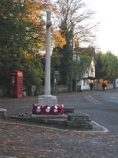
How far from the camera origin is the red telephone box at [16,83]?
3872 centimetres

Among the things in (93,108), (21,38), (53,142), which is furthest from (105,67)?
(53,142)

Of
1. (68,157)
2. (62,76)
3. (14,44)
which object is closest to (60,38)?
(14,44)

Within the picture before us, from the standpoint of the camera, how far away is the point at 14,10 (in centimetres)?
2795

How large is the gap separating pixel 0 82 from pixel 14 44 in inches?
527

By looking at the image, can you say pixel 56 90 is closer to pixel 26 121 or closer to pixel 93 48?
pixel 93 48

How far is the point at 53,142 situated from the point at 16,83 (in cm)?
2888

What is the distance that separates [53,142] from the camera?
1028 cm

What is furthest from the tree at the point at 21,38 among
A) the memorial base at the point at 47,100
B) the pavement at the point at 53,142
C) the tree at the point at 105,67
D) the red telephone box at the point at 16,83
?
the tree at the point at 105,67

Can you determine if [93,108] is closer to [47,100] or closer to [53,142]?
[47,100]

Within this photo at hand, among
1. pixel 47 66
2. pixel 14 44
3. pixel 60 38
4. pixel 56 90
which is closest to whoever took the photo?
pixel 47 66

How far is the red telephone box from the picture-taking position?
127 ft

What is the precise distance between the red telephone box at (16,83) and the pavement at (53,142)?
2511 cm

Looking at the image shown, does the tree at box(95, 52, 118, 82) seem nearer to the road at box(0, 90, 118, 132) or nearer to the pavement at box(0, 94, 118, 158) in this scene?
the road at box(0, 90, 118, 132)

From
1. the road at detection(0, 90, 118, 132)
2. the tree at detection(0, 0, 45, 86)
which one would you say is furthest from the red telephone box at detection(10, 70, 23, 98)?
the road at detection(0, 90, 118, 132)
